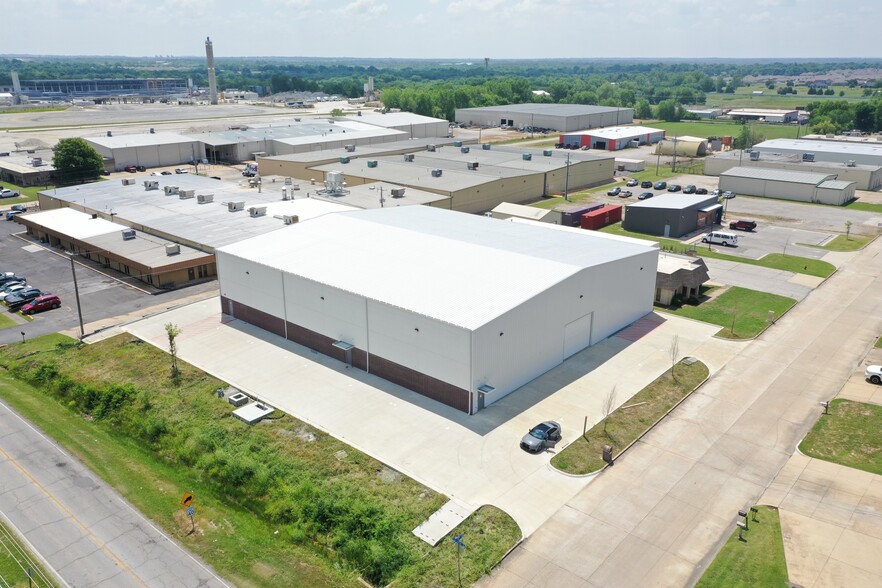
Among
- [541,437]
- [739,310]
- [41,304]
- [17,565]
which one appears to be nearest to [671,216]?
[739,310]

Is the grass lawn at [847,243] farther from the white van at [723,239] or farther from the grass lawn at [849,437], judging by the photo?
the grass lawn at [849,437]

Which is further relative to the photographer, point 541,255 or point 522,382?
point 541,255

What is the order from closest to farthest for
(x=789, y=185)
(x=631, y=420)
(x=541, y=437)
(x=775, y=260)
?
1. (x=541, y=437)
2. (x=631, y=420)
3. (x=775, y=260)
4. (x=789, y=185)

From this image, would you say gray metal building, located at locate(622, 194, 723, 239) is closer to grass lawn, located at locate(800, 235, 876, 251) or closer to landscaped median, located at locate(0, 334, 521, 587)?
grass lawn, located at locate(800, 235, 876, 251)

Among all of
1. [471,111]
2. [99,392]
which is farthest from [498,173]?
[471,111]

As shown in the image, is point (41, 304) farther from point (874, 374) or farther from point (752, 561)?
point (874, 374)

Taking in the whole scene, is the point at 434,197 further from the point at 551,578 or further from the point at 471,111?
the point at 471,111

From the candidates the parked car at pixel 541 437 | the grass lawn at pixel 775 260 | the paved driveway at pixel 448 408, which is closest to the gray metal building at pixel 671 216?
the grass lawn at pixel 775 260

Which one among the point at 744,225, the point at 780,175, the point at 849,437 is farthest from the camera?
the point at 780,175
